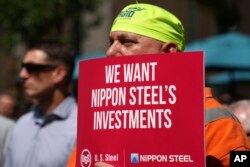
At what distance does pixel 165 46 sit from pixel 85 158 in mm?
554

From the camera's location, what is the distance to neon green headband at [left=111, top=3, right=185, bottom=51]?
3.72m

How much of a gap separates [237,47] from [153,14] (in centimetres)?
977

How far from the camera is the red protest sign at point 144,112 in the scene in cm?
330

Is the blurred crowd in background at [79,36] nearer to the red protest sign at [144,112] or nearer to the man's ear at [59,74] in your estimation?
the man's ear at [59,74]

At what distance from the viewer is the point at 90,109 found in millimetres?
3633

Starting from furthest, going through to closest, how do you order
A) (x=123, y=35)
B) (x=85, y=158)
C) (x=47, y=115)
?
(x=47, y=115) < (x=123, y=35) < (x=85, y=158)

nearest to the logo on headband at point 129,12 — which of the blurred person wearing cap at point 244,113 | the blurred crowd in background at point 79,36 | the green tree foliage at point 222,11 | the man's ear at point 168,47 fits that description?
the man's ear at point 168,47

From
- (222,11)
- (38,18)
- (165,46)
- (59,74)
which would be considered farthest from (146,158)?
(222,11)

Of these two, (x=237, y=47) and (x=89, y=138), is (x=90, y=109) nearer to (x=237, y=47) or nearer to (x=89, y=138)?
(x=89, y=138)

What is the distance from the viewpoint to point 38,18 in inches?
633

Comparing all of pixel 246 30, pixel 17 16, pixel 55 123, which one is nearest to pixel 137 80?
pixel 55 123

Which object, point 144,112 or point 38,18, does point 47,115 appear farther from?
point 38,18

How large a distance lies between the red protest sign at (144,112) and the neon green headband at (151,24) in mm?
221

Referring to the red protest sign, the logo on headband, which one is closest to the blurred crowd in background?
the logo on headband
